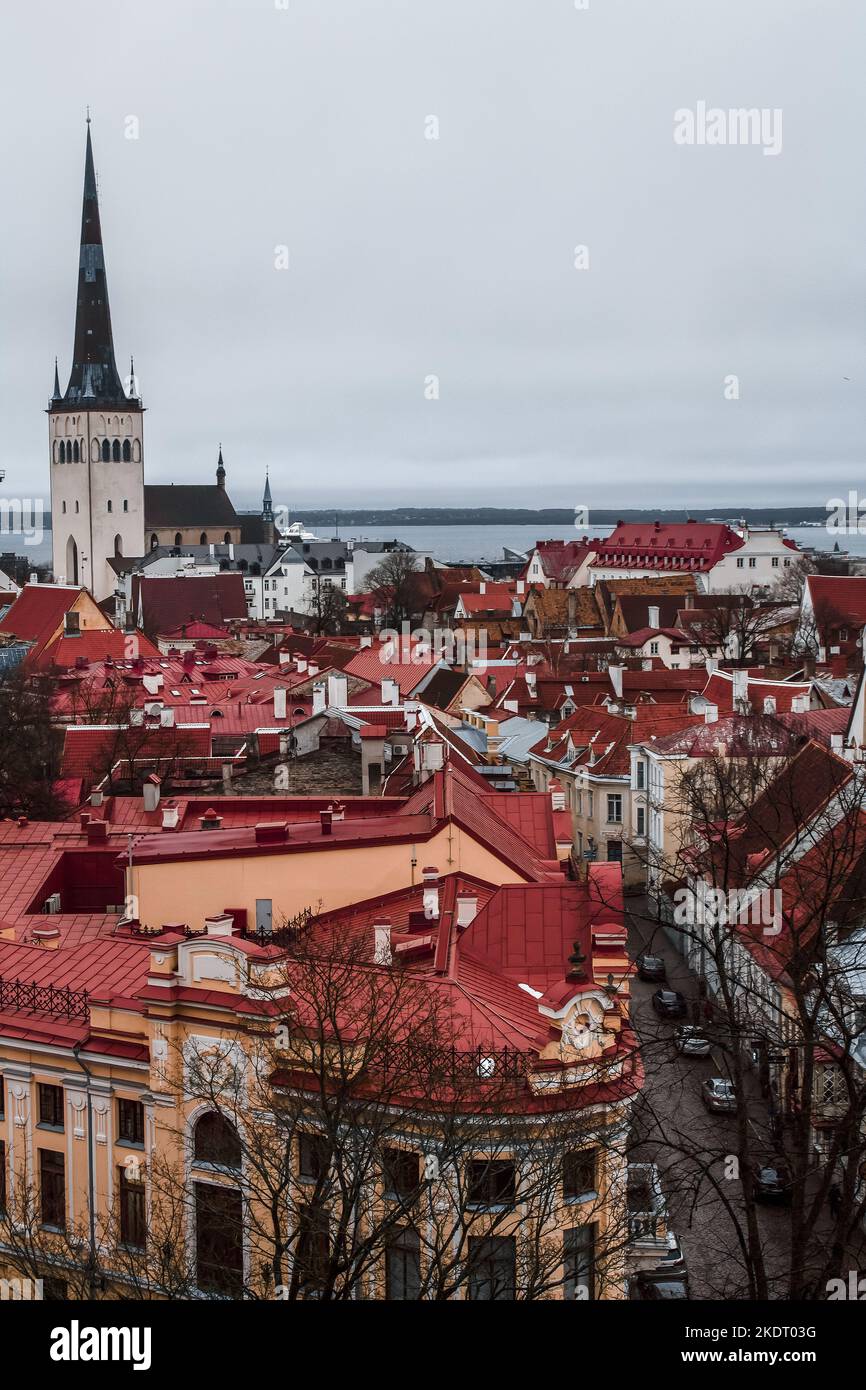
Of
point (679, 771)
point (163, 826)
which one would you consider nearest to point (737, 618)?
point (679, 771)

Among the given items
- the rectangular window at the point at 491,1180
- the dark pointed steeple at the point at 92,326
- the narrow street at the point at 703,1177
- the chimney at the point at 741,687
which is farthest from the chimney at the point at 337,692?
the dark pointed steeple at the point at 92,326

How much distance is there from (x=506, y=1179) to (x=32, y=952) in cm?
605

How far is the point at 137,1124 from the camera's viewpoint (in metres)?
15.8

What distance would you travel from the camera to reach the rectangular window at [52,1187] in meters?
16.2

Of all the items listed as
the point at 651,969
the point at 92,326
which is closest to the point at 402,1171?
the point at 651,969

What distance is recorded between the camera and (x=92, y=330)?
12331 cm

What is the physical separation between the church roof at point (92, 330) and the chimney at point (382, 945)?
109 m

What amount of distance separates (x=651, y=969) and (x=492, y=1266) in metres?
19.0

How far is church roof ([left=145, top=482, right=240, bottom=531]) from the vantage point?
486ft

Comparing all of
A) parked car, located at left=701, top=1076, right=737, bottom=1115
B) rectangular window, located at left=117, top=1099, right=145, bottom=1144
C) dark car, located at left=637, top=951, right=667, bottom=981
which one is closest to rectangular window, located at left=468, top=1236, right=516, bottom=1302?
rectangular window, located at left=117, top=1099, right=145, bottom=1144

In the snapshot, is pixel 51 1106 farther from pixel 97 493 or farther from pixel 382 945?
pixel 97 493

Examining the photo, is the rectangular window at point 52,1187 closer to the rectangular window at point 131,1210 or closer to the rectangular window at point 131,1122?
the rectangular window at point 131,1210

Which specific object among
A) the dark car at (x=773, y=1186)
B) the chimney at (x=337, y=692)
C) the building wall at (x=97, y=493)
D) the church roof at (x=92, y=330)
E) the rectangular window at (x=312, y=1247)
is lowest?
the dark car at (x=773, y=1186)

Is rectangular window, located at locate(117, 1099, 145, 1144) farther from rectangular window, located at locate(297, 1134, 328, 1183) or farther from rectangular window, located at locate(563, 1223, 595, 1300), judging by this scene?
rectangular window, located at locate(563, 1223, 595, 1300)
